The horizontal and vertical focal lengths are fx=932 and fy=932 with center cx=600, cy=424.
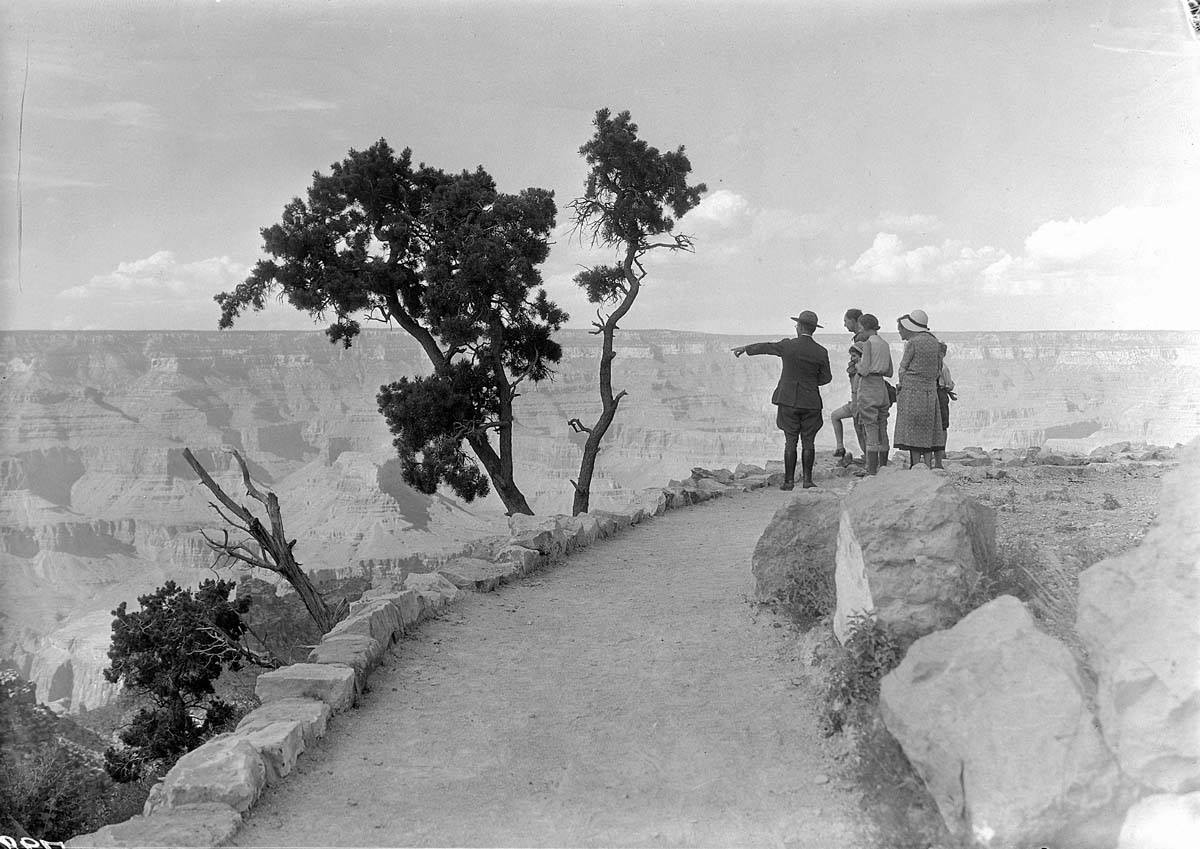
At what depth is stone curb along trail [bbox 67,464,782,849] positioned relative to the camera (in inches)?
163

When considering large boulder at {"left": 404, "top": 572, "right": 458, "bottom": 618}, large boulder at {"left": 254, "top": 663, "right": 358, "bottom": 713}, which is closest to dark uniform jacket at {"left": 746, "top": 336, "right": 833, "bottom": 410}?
large boulder at {"left": 404, "top": 572, "right": 458, "bottom": 618}

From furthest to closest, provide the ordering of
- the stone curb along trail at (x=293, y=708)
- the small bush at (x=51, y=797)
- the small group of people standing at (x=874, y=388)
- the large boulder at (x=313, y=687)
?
the small group of people standing at (x=874, y=388), the small bush at (x=51, y=797), the large boulder at (x=313, y=687), the stone curb along trail at (x=293, y=708)

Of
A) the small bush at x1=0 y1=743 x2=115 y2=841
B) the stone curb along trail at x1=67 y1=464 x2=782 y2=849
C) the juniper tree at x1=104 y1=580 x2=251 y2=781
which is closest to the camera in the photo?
the stone curb along trail at x1=67 y1=464 x2=782 y2=849

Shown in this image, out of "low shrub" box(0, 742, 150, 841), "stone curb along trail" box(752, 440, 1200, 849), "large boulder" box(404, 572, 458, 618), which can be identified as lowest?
"low shrub" box(0, 742, 150, 841)

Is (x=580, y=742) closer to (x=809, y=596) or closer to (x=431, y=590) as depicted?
(x=809, y=596)

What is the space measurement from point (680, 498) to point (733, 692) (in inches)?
291

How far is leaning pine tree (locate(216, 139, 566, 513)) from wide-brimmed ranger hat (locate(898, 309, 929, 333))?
6779mm

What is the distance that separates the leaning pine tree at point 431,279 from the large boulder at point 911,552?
9.92 metres

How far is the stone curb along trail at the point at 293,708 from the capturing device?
413 cm

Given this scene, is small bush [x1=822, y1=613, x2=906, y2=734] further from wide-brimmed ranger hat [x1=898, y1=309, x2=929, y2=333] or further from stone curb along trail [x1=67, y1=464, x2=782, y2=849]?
wide-brimmed ranger hat [x1=898, y1=309, x2=929, y2=333]

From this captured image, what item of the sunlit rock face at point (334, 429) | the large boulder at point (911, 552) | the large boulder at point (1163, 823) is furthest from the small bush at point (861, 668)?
the sunlit rock face at point (334, 429)

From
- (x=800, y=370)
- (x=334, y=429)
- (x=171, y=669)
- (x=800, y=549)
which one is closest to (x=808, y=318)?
(x=800, y=370)

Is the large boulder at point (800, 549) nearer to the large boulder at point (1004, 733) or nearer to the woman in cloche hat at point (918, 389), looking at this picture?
the large boulder at point (1004, 733)

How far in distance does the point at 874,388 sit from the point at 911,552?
19.7 feet
